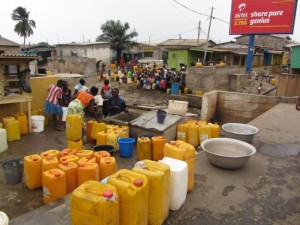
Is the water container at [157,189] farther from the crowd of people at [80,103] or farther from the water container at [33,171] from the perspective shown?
the crowd of people at [80,103]

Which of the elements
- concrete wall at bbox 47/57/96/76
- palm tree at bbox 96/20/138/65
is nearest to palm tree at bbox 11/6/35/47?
palm tree at bbox 96/20/138/65

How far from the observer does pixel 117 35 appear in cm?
3859

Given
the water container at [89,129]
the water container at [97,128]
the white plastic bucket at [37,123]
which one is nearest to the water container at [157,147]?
the water container at [97,128]

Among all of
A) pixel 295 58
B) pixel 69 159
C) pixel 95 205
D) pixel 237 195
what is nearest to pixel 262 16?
pixel 295 58

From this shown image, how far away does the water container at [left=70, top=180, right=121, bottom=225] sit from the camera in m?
2.30

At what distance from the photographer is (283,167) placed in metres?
Result: 4.82

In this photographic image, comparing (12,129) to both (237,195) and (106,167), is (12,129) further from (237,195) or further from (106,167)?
(237,195)

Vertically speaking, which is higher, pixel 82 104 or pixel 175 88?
pixel 82 104

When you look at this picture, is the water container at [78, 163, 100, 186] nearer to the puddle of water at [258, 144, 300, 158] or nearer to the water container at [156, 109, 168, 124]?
the puddle of water at [258, 144, 300, 158]

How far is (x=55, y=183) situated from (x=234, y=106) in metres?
8.17

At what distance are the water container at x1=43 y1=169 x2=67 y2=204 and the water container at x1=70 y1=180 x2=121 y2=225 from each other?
71.3 inches

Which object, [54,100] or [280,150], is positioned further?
[54,100]

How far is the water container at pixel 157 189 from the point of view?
9.30 ft

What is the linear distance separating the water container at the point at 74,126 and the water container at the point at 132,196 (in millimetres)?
4539
